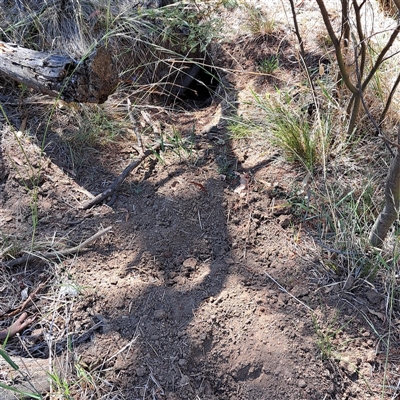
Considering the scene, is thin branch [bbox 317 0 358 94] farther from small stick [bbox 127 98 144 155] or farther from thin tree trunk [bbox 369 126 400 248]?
small stick [bbox 127 98 144 155]

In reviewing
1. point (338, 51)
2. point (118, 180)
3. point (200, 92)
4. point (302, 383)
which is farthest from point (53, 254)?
point (200, 92)

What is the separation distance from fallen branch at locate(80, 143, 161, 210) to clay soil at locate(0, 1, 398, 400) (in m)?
0.05

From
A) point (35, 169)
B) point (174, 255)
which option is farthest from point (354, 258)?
point (35, 169)

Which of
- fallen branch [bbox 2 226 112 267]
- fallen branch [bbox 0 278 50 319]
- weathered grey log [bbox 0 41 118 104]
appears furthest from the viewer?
weathered grey log [bbox 0 41 118 104]

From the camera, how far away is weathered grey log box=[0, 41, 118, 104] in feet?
7.91

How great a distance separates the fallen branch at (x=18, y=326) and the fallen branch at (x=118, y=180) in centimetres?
71

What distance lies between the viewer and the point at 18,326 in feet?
6.85

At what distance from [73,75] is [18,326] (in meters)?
1.33

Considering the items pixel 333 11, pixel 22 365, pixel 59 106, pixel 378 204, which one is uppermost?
pixel 333 11

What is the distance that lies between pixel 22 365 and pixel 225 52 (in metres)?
2.61

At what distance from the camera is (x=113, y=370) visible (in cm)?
190

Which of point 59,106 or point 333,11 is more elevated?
point 333,11

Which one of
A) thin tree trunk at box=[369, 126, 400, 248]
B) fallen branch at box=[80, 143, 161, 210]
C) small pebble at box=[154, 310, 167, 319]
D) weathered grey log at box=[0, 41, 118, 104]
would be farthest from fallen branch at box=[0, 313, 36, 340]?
thin tree trunk at box=[369, 126, 400, 248]

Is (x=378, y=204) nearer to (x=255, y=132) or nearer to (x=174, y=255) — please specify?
(x=255, y=132)
